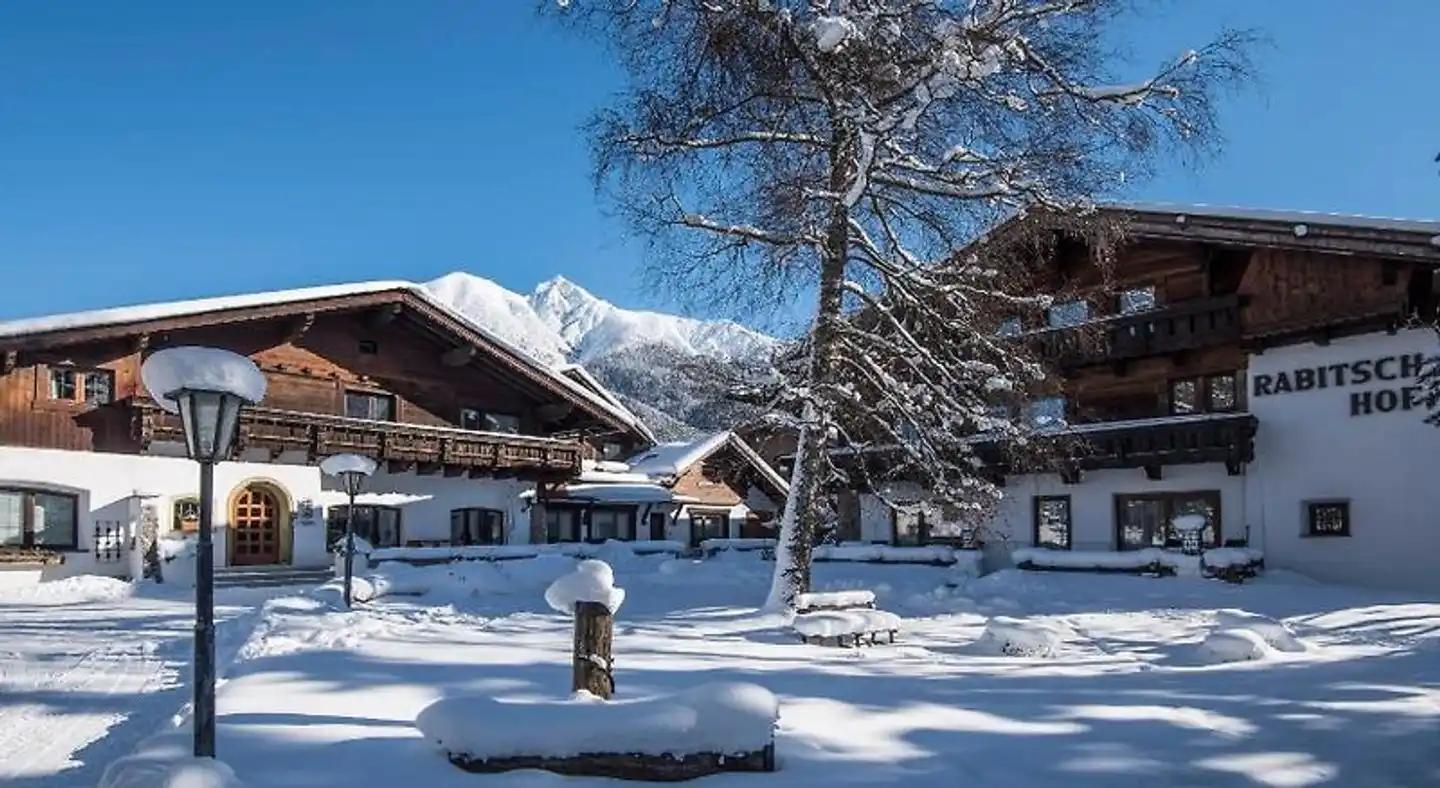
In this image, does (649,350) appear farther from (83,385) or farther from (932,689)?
(83,385)

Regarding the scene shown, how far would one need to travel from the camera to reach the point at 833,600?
14078 millimetres

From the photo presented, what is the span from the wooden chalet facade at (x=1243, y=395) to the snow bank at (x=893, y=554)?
3.57 ft

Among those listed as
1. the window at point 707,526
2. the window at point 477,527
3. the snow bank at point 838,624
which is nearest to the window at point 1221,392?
the snow bank at point 838,624

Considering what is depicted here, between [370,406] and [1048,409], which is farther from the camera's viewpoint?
[370,406]

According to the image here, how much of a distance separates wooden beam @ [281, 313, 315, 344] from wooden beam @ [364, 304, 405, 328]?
205 centimetres

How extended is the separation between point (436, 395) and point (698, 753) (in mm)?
24637

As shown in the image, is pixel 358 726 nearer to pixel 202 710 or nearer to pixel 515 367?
pixel 202 710

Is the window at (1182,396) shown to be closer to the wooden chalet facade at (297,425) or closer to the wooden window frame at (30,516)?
the wooden chalet facade at (297,425)

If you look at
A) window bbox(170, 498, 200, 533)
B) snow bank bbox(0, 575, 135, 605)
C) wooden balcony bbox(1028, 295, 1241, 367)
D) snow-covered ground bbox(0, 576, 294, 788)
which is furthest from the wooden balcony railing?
window bbox(170, 498, 200, 533)

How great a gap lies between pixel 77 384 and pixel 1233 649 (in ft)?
72.5

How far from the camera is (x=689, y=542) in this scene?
3809 centimetres

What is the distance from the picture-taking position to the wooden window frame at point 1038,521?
26.1 meters

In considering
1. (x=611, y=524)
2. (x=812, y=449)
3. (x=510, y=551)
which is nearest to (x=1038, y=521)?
(x=510, y=551)

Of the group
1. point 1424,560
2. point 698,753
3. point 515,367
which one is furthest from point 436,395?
point 698,753
